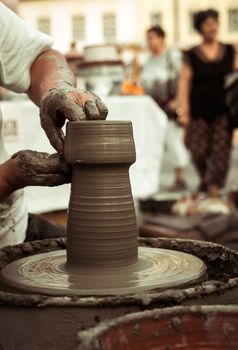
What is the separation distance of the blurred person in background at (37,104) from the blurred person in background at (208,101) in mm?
3216

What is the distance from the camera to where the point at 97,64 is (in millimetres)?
3838

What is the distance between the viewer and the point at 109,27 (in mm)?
19156

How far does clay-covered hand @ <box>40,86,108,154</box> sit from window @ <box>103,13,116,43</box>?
17811 millimetres

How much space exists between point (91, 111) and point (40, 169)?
14 centimetres

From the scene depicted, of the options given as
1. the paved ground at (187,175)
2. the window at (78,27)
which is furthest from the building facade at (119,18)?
the paved ground at (187,175)

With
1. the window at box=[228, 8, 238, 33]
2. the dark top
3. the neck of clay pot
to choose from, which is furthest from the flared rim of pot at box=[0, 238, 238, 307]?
the window at box=[228, 8, 238, 33]

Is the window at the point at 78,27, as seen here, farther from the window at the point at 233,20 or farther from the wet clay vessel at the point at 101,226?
the wet clay vessel at the point at 101,226

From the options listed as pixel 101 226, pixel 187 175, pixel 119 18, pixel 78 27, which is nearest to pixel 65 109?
pixel 101 226

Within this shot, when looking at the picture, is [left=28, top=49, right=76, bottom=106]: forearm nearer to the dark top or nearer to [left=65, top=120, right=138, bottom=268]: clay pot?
[left=65, top=120, right=138, bottom=268]: clay pot

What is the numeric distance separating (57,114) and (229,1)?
678 inches

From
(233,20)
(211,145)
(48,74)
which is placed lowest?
(211,145)

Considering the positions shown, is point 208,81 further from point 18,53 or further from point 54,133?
point 54,133

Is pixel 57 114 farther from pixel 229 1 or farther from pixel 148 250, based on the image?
pixel 229 1

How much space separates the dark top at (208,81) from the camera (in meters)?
4.83
